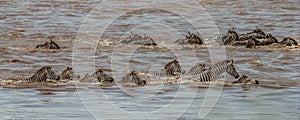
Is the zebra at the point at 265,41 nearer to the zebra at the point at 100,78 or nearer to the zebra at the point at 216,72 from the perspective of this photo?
the zebra at the point at 216,72

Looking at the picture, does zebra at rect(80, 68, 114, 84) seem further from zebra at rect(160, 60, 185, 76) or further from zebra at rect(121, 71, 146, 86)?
zebra at rect(160, 60, 185, 76)

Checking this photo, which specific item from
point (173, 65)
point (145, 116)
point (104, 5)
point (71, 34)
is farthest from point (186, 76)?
point (104, 5)

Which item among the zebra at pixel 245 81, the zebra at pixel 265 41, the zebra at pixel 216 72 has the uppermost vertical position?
the zebra at pixel 265 41

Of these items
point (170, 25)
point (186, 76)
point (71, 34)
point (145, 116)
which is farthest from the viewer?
point (170, 25)

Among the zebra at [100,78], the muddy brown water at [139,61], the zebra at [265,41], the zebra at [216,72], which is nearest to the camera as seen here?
the muddy brown water at [139,61]

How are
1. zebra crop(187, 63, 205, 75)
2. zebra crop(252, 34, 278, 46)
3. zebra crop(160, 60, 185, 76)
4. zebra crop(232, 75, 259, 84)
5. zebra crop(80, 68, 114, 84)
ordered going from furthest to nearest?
1. zebra crop(252, 34, 278, 46)
2. zebra crop(160, 60, 185, 76)
3. zebra crop(187, 63, 205, 75)
4. zebra crop(80, 68, 114, 84)
5. zebra crop(232, 75, 259, 84)

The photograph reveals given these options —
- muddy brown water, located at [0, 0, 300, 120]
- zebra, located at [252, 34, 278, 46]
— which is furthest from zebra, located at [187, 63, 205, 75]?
zebra, located at [252, 34, 278, 46]

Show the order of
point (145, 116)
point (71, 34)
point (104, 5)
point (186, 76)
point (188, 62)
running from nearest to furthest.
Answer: point (145, 116), point (186, 76), point (188, 62), point (71, 34), point (104, 5)

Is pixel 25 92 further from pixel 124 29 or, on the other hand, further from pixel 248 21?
pixel 248 21

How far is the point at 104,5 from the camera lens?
125 ft

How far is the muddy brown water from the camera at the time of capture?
13.2 meters

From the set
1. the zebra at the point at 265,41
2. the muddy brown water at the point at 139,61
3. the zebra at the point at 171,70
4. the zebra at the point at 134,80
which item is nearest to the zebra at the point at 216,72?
the muddy brown water at the point at 139,61

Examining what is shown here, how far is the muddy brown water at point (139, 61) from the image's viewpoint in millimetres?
13164

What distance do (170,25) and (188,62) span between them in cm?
894
